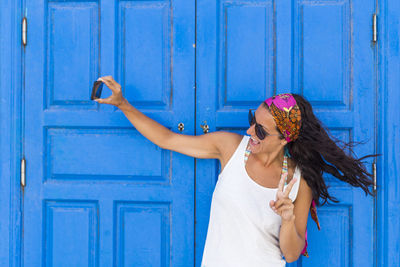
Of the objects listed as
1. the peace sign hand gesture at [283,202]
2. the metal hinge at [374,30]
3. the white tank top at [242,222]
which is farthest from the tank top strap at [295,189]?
the metal hinge at [374,30]

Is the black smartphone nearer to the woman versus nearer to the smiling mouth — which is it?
the woman

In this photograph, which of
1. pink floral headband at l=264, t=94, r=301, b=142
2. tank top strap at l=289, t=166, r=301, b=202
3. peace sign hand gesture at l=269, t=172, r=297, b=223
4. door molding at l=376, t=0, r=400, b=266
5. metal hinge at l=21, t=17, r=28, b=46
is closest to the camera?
peace sign hand gesture at l=269, t=172, r=297, b=223

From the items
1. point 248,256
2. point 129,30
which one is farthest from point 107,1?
point 248,256

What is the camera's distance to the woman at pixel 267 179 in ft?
5.04

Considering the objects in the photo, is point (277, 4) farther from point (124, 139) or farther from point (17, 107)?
point (17, 107)

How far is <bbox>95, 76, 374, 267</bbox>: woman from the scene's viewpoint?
154 cm


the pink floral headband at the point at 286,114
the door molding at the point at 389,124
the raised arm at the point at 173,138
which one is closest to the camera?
the pink floral headband at the point at 286,114

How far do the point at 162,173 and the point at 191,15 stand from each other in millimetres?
875

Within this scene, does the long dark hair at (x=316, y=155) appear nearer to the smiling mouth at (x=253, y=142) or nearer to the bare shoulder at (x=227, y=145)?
the smiling mouth at (x=253, y=142)

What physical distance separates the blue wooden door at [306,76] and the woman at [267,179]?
0.27 meters

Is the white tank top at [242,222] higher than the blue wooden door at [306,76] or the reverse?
the reverse

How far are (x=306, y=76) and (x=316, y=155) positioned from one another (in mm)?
477

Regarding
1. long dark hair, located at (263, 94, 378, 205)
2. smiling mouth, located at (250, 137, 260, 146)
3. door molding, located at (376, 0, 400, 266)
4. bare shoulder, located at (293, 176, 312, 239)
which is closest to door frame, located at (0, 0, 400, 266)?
door molding, located at (376, 0, 400, 266)

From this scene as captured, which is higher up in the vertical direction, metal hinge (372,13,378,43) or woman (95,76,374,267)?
metal hinge (372,13,378,43)
